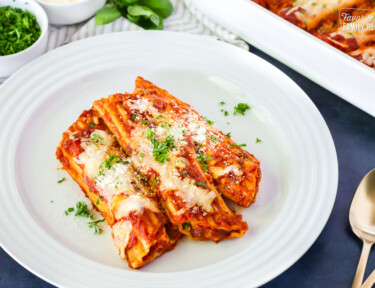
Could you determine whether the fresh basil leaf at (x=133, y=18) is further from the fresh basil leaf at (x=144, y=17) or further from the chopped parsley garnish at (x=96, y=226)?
the chopped parsley garnish at (x=96, y=226)

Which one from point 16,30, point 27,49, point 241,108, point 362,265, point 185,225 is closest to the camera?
point 185,225

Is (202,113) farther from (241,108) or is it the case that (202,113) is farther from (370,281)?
(370,281)

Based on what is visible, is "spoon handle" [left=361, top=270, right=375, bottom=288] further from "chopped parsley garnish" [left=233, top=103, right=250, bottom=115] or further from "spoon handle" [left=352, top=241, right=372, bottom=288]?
"chopped parsley garnish" [left=233, top=103, right=250, bottom=115]

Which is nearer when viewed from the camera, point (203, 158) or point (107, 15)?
point (203, 158)

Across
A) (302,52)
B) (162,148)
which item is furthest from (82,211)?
(302,52)

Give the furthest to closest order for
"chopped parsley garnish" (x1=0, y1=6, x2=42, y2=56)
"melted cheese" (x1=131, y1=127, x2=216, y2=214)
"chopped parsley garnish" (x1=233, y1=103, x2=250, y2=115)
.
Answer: "chopped parsley garnish" (x1=0, y1=6, x2=42, y2=56)
"chopped parsley garnish" (x1=233, y1=103, x2=250, y2=115)
"melted cheese" (x1=131, y1=127, x2=216, y2=214)

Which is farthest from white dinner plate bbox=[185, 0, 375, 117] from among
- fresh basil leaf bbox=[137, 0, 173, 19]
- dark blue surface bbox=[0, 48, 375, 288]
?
fresh basil leaf bbox=[137, 0, 173, 19]

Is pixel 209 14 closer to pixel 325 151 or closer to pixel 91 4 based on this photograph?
pixel 91 4
